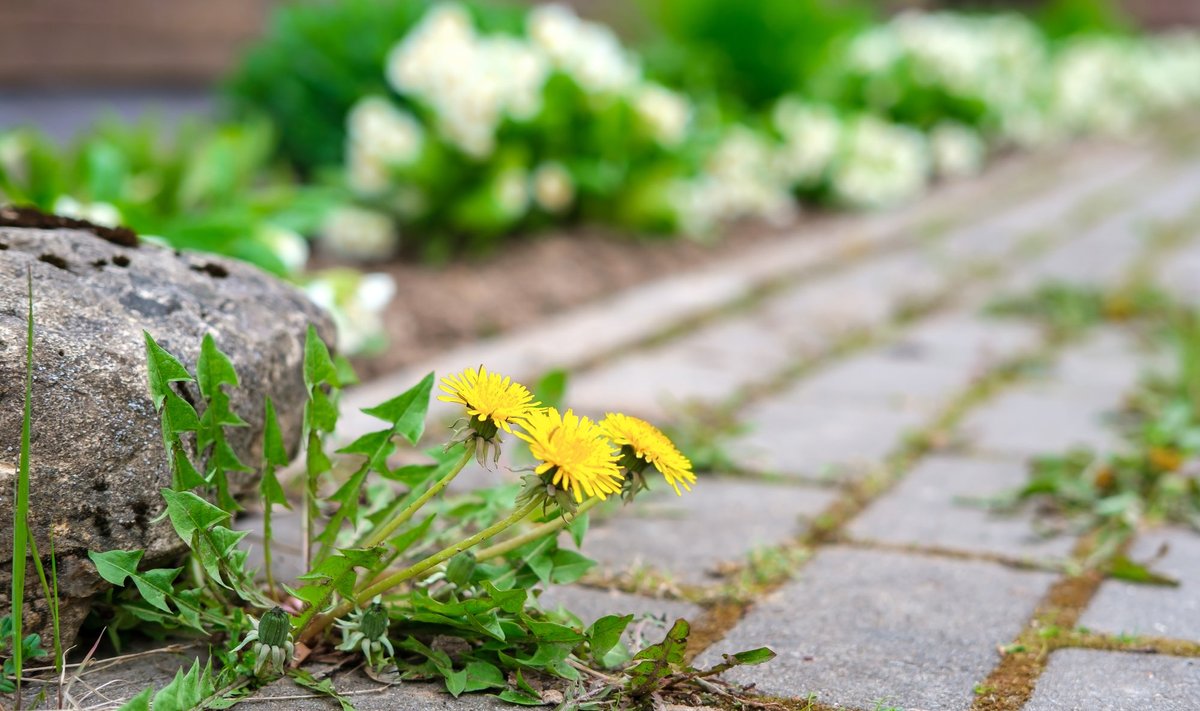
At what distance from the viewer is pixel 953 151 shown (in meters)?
6.32

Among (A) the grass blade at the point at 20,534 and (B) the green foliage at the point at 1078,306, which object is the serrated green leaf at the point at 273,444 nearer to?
(A) the grass blade at the point at 20,534

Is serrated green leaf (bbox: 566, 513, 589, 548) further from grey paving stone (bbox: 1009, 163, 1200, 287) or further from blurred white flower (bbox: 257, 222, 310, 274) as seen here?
grey paving stone (bbox: 1009, 163, 1200, 287)

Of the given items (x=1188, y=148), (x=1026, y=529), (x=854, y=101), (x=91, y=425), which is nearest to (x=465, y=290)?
(x=1026, y=529)

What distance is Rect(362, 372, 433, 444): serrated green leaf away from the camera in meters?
1.57

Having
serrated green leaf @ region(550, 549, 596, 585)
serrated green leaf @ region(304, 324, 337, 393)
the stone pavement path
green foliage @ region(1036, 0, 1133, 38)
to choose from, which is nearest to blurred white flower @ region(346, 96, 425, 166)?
the stone pavement path

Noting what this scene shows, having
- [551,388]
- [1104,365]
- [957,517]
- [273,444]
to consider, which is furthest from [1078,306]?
[273,444]

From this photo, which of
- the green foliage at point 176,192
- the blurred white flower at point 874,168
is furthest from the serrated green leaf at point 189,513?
the blurred white flower at point 874,168

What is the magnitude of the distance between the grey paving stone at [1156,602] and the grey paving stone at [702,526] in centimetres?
49

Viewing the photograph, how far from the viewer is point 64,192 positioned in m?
2.70

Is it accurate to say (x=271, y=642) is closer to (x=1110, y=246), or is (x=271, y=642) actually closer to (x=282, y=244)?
(x=282, y=244)

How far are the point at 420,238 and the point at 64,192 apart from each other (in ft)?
4.92

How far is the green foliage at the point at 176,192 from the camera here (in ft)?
8.14

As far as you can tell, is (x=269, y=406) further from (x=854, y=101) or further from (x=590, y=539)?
(x=854, y=101)

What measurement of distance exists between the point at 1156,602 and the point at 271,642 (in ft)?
3.94
